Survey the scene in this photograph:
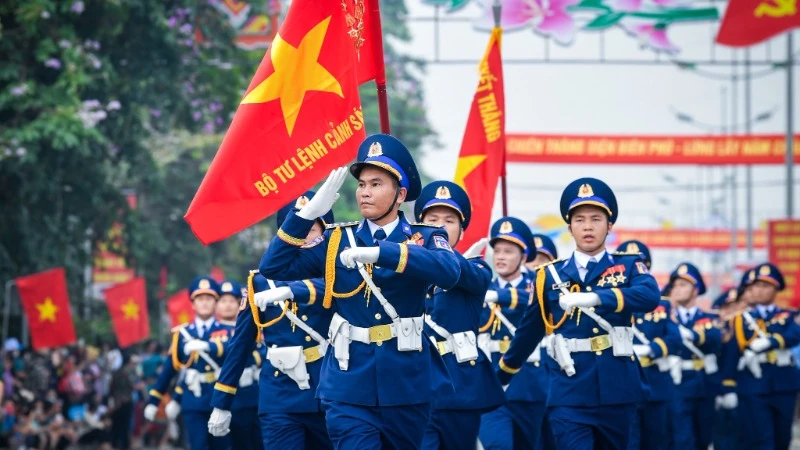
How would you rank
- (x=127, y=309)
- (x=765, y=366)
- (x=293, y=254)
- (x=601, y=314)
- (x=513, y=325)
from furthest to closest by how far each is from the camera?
(x=127, y=309), (x=765, y=366), (x=513, y=325), (x=601, y=314), (x=293, y=254)

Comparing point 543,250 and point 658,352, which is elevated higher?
point 543,250

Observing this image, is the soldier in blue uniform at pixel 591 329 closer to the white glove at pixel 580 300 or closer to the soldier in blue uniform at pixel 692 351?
the white glove at pixel 580 300

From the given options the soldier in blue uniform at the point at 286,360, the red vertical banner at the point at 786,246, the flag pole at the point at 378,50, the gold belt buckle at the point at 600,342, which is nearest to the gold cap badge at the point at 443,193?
the soldier in blue uniform at the point at 286,360

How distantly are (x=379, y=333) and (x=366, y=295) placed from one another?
21 cm

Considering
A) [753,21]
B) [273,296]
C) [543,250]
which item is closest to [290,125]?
[273,296]

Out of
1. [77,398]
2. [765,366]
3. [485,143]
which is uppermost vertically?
[485,143]

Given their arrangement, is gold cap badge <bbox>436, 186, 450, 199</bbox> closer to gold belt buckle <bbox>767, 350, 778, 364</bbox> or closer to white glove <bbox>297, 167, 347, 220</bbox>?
white glove <bbox>297, 167, 347, 220</bbox>

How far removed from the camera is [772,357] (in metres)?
16.5

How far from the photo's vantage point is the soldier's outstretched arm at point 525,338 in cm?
1009

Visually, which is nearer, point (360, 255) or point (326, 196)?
point (360, 255)

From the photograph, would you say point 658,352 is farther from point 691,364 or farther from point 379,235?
point 379,235

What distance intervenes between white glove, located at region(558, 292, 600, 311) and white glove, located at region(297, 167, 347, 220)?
2.33 m

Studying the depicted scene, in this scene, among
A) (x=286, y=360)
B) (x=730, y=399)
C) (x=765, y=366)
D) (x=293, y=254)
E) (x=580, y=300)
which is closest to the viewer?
(x=293, y=254)

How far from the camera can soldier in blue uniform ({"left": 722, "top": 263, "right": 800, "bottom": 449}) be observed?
16.3 m
